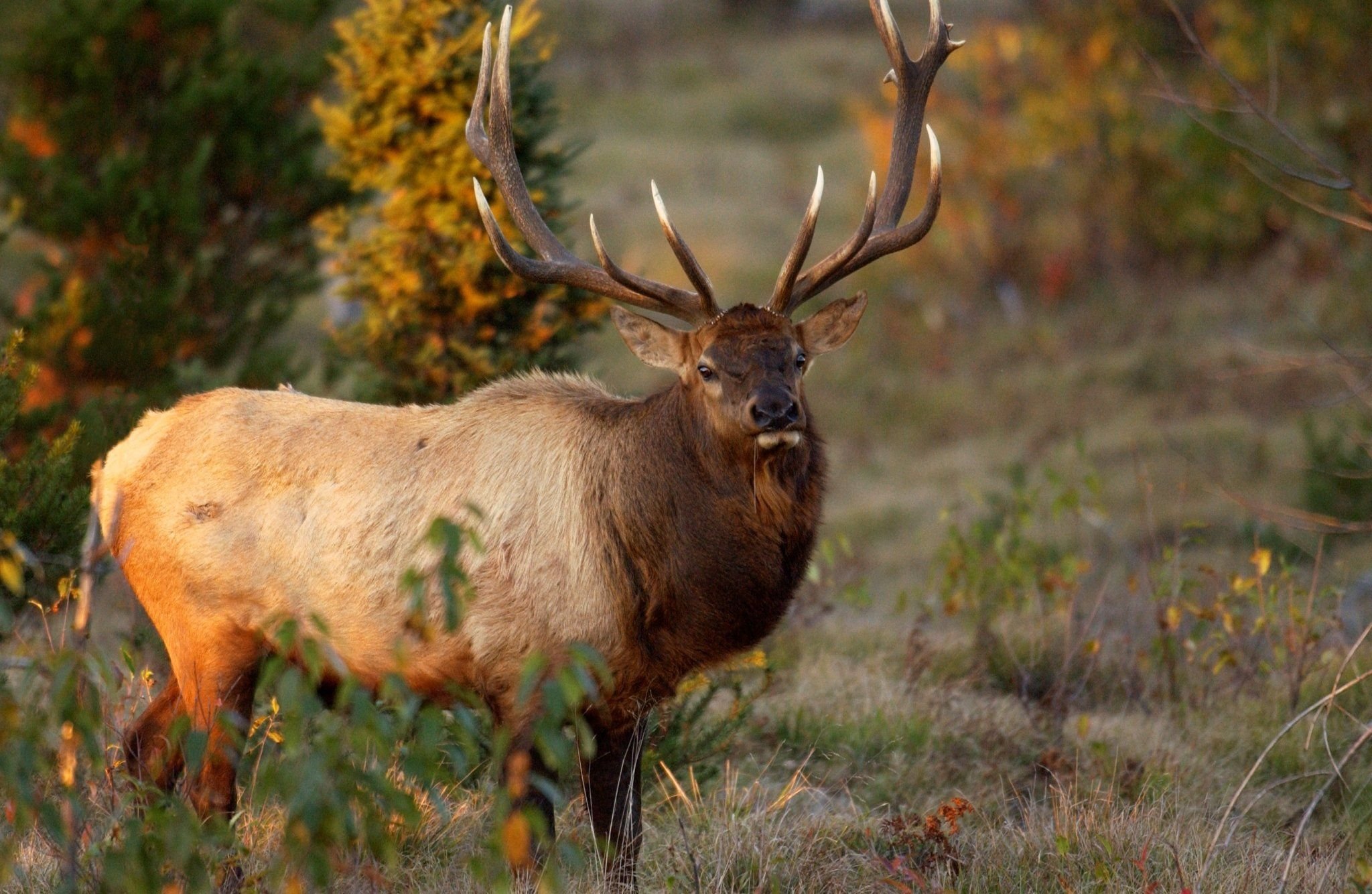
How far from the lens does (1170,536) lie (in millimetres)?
12555

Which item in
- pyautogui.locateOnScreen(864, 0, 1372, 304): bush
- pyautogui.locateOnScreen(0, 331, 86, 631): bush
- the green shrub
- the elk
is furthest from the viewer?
pyautogui.locateOnScreen(864, 0, 1372, 304): bush

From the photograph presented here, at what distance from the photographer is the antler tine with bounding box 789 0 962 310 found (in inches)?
205

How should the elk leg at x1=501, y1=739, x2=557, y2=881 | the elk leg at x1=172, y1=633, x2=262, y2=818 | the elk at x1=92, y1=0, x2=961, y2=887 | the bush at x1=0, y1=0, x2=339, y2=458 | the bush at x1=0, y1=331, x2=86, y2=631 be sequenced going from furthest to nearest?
the bush at x1=0, y1=0, x2=339, y2=458 → the bush at x1=0, y1=331, x2=86, y2=631 → the elk leg at x1=172, y1=633, x2=262, y2=818 → the elk at x1=92, y1=0, x2=961, y2=887 → the elk leg at x1=501, y1=739, x2=557, y2=881

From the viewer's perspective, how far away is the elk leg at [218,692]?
15.9ft

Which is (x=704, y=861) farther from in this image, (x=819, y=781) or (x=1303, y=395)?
(x=1303, y=395)

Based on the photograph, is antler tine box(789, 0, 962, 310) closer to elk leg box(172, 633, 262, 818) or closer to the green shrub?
elk leg box(172, 633, 262, 818)

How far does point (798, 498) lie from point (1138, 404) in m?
11.9

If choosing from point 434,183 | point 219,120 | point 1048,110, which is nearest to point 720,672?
point 434,183

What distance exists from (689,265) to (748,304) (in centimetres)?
28

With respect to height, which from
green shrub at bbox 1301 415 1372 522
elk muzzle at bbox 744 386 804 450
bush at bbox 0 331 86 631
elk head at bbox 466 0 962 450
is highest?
elk head at bbox 466 0 962 450

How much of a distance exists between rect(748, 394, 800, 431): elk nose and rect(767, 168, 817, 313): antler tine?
0.49 metres

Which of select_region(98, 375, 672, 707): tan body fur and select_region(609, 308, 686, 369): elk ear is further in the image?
select_region(609, 308, 686, 369): elk ear

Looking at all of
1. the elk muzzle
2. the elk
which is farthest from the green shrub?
the elk muzzle

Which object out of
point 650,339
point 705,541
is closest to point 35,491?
point 650,339
